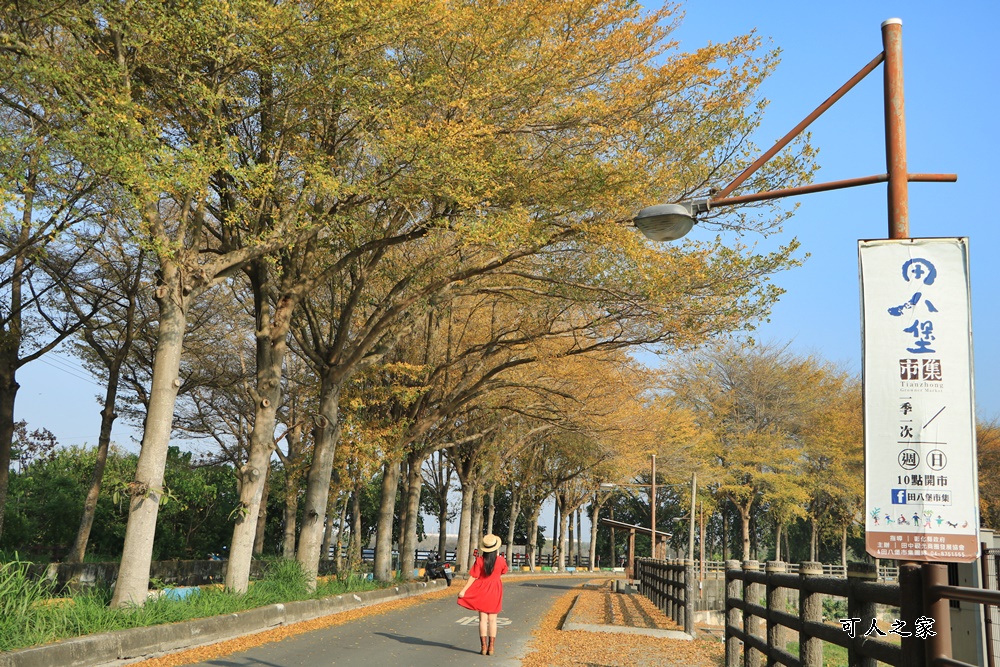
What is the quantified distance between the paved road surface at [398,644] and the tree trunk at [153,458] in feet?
6.80

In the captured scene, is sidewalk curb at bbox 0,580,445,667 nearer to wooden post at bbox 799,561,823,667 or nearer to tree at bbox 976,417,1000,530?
wooden post at bbox 799,561,823,667

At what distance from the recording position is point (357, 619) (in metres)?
16.4

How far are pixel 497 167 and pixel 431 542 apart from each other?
82244 millimetres

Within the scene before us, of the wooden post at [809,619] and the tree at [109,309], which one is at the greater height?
the tree at [109,309]

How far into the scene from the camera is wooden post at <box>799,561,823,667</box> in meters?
6.87

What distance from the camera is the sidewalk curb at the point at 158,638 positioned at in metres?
8.36

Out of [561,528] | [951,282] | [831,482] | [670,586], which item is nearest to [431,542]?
[561,528]

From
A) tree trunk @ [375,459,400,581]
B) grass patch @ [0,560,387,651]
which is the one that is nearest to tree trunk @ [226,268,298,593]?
grass patch @ [0,560,387,651]

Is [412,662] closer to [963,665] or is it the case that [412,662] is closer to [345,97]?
[963,665]

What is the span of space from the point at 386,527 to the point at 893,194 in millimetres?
21613

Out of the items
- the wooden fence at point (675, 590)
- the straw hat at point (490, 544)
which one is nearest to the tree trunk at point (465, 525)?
the wooden fence at point (675, 590)

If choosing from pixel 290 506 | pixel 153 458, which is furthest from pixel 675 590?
pixel 290 506

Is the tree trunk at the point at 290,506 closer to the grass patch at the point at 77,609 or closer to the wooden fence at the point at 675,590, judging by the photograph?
the wooden fence at the point at 675,590

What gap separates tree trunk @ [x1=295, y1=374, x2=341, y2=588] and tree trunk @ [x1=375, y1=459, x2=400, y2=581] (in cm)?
531
